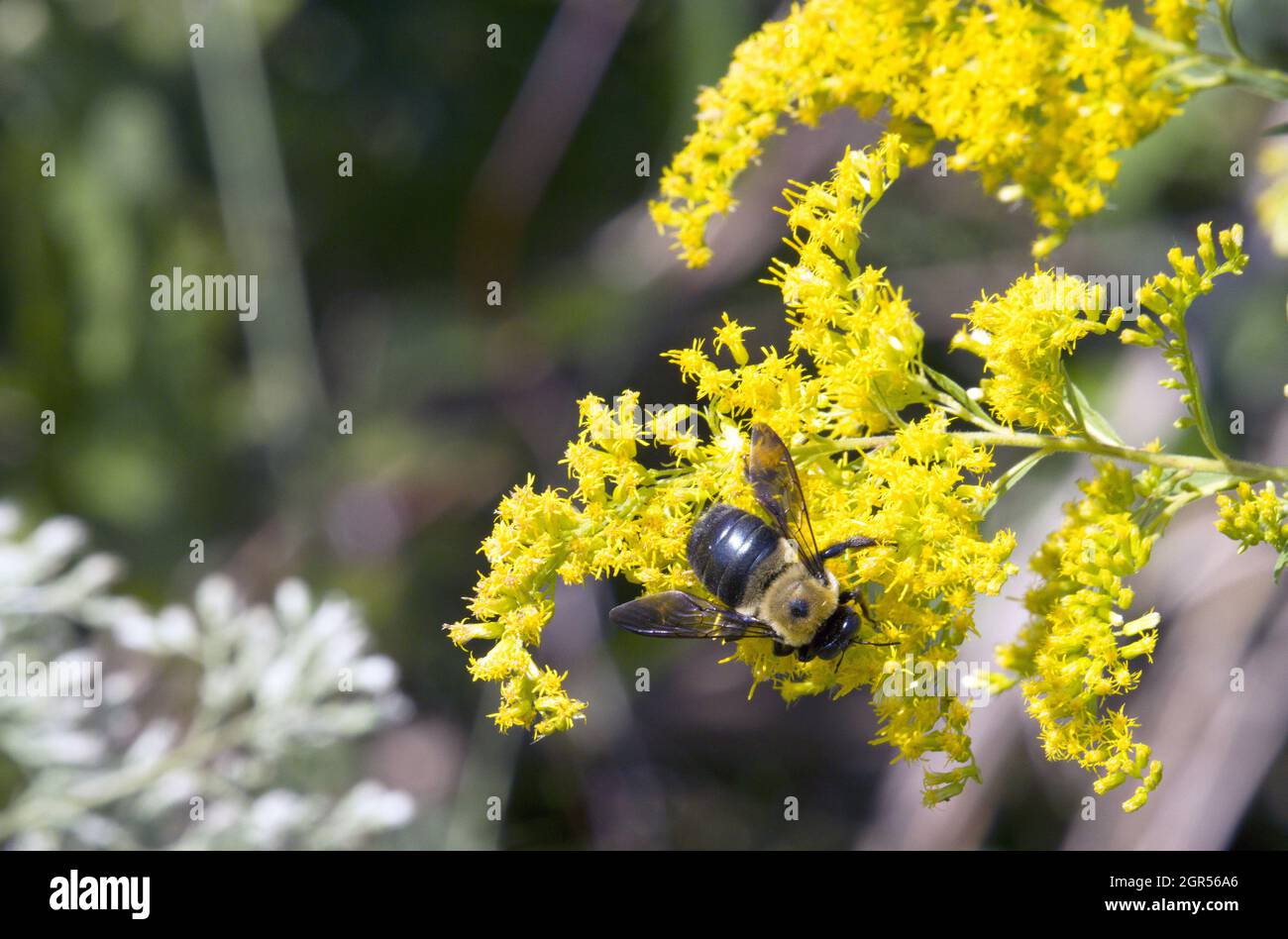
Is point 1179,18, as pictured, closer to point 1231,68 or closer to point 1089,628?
point 1231,68

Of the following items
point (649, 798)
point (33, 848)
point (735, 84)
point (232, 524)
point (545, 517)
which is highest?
point (735, 84)

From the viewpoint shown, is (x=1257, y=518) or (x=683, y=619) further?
(x=683, y=619)

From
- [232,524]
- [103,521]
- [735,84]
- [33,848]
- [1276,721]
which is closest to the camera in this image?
[735,84]

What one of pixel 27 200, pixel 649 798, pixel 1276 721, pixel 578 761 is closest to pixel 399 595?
pixel 578 761

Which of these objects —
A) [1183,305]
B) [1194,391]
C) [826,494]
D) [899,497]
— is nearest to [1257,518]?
[1194,391]

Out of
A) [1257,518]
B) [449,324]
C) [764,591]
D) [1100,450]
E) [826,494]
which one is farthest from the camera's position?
[449,324]

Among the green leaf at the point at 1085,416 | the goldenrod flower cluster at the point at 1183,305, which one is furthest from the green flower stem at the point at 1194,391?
the green leaf at the point at 1085,416

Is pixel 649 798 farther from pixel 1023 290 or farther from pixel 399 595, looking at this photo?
pixel 1023 290
